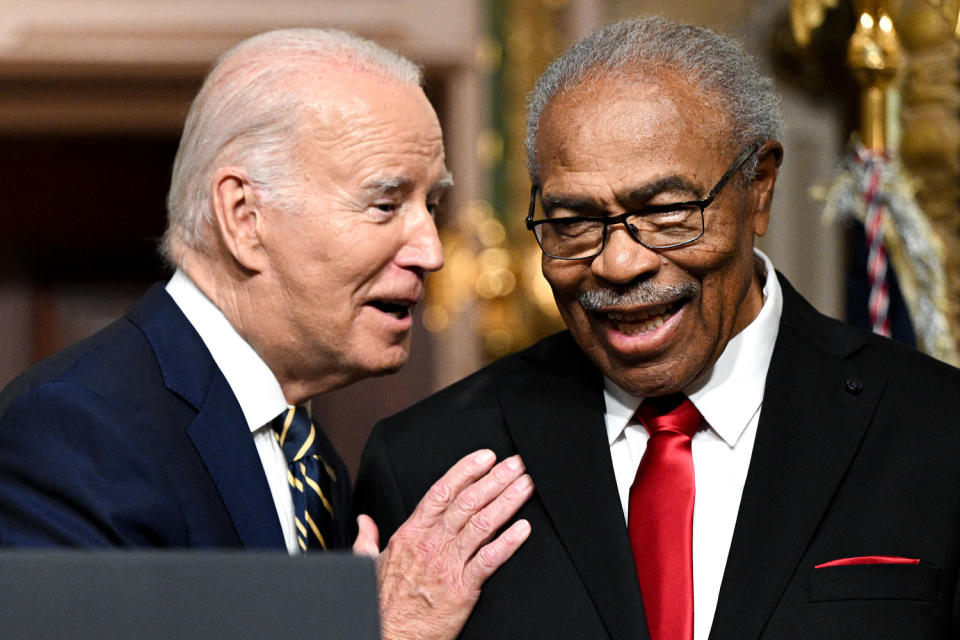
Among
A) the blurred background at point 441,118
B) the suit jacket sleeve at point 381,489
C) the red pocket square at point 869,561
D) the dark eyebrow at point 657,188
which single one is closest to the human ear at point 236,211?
the suit jacket sleeve at point 381,489

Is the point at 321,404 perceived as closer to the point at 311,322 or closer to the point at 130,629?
the point at 311,322

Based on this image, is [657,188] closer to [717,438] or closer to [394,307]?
[717,438]

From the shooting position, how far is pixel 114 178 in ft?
14.6

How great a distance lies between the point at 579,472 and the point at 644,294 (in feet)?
0.95

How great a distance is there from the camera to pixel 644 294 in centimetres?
172

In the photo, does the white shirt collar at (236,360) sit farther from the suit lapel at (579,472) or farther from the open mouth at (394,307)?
the suit lapel at (579,472)

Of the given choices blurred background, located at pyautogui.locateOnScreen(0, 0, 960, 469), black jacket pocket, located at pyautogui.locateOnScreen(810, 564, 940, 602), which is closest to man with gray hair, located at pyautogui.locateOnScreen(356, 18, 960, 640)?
black jacket pocket, located at pyautogui.locateOnScreen(810, 564, 940, 602)

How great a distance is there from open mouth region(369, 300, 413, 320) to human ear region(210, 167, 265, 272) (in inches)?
8.4

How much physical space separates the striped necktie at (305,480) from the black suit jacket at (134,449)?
0.11 m

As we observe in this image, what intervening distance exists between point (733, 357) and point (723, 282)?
0.14m

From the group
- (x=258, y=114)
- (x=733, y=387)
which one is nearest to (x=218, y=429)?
(x=258, y=114)

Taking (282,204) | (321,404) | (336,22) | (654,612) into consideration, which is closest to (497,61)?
(336,22)

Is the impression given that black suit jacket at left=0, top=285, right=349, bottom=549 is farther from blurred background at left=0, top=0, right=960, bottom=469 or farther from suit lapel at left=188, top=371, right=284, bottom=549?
blurred background at left=0, top=0, right=960, bottom=469

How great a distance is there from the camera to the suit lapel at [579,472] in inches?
67.8
